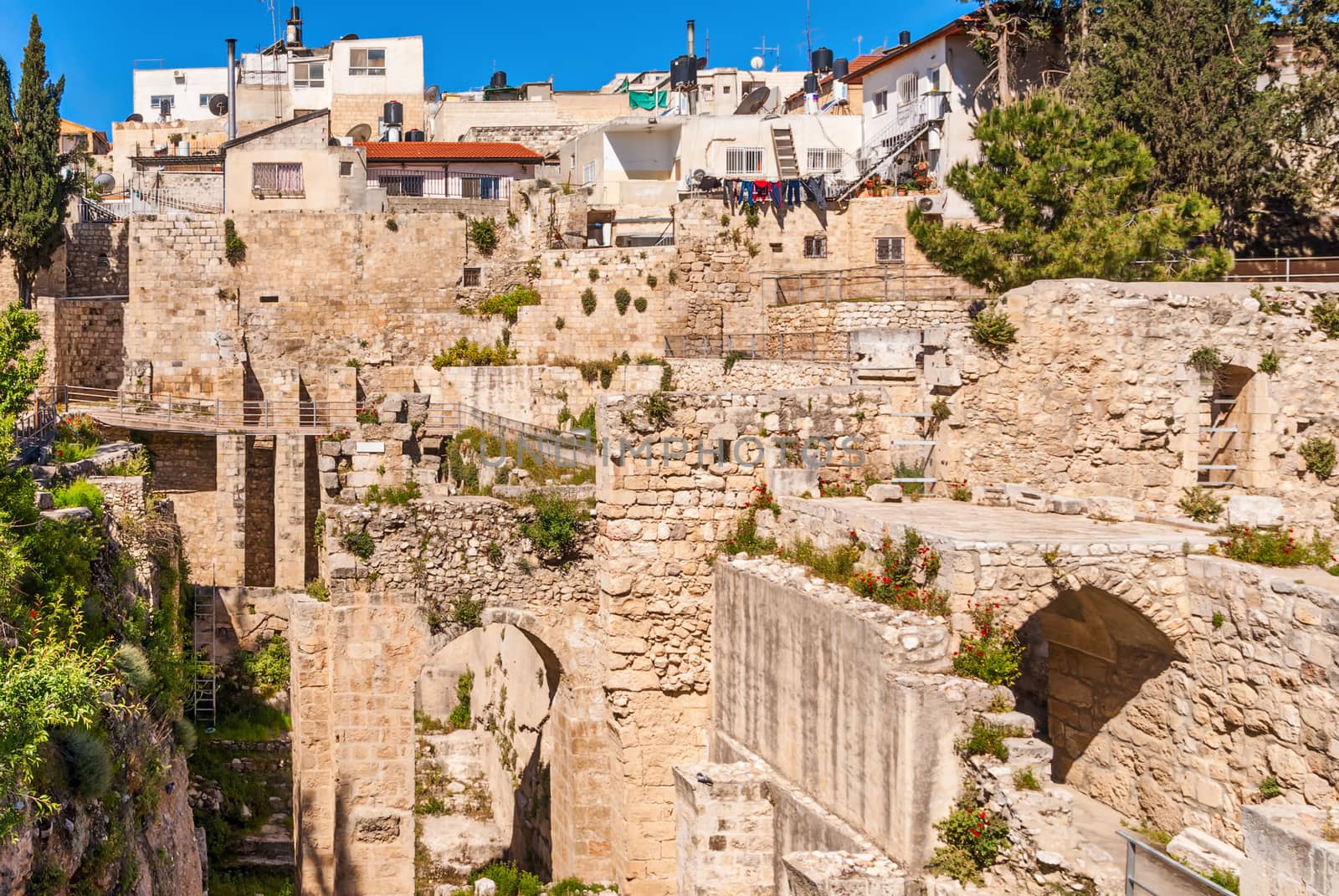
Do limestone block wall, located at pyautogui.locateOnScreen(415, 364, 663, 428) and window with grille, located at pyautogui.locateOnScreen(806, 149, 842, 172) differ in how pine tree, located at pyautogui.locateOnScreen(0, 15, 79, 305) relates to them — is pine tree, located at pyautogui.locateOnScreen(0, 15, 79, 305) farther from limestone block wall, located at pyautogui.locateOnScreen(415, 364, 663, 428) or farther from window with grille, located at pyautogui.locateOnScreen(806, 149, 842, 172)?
window with grille, located at pyautogui.locateOnScreen(806, 149, 842, 172)

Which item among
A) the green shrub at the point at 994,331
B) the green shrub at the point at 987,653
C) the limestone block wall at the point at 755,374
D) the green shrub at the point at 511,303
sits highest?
the green shrub at the point at 511,303

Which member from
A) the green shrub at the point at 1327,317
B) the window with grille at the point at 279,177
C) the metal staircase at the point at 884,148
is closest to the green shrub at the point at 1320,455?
the green shrub at the point at 1327,317

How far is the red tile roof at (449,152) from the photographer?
1531 inches

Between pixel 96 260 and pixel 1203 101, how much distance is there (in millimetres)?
30571

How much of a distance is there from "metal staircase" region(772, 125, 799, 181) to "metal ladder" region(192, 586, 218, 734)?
17918mm

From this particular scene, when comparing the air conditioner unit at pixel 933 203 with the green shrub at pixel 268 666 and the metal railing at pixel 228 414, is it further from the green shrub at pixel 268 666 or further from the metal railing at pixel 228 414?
the green shrub at pixel 268 666

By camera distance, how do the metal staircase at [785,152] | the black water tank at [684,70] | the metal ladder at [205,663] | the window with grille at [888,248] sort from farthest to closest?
the black water tank at [684,70]
the metal staircase at [785,152]
the window with grille at [888,248]
the metal ladder at [205,663]

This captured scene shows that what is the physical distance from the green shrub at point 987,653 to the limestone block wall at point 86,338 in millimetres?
28072

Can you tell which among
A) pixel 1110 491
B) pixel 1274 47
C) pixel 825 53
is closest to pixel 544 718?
pixel 1110 491

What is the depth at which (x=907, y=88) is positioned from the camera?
116 ft

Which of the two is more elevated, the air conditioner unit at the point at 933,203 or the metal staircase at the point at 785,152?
the metal staircase at the point at 785,152

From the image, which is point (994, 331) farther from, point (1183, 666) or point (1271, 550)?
point (1183, 666)

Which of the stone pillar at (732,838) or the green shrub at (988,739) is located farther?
the stone pillar at (732,838)

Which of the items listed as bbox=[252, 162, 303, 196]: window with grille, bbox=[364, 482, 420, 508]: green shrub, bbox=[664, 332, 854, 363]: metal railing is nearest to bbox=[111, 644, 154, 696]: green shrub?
bbox=[364, 482, 420, 508]: green shrub
